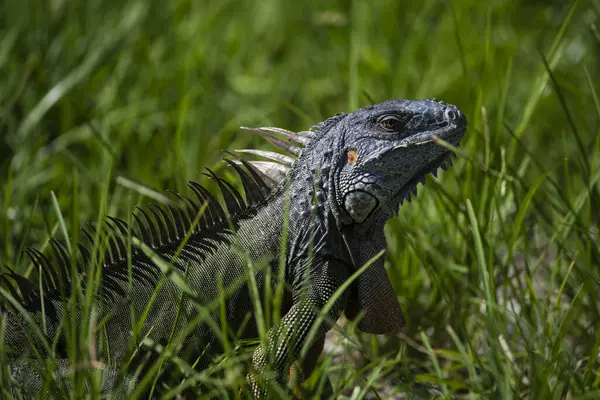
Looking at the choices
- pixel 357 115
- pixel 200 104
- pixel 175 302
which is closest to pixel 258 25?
pixel 200 104

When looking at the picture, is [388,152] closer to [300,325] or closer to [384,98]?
[300,325]

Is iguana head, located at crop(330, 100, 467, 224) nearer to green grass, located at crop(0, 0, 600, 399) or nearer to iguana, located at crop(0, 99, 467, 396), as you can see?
iguana, located at crop(0, 99, 467, 396)

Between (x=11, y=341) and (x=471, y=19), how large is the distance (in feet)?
16.0

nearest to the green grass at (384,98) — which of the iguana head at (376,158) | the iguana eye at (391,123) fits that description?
the iguana head at (376,158)

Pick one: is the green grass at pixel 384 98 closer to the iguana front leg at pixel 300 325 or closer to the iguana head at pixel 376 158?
the iguana front leg at pixel 300 325

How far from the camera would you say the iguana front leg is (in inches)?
95.3

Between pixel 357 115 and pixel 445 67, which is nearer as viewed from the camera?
pixel 357 115

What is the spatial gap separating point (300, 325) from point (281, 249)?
0.91ft

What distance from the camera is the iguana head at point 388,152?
9.27ft

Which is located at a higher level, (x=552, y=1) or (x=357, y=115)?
(x=552, y=1)

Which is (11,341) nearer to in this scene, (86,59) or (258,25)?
(86,59)

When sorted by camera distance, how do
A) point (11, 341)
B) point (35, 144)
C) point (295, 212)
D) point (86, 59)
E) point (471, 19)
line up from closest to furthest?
point (11, 341), point (295, 212), point (35, 144), point (86, 59), point (471, 19)

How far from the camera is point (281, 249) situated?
2.65 metres

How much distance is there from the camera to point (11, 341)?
8.52 feet
